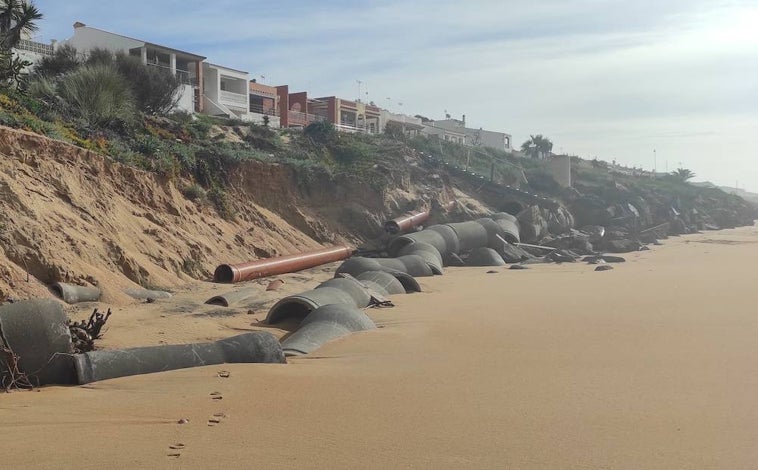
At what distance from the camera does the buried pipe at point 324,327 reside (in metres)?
7.63

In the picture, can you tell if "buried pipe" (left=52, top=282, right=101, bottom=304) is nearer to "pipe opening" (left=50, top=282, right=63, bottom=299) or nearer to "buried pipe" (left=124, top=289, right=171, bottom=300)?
"pipe opening" (left=50, top=282, right=63, bottom=299)

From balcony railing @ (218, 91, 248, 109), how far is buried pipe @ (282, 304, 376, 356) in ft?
112

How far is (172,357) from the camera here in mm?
6359

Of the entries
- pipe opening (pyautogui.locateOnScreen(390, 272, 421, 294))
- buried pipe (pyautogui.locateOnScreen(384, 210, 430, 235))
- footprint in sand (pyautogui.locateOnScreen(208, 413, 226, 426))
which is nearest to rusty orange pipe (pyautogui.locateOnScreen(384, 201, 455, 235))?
buried pipe (pyautogui.locateOnScreen(384, 210, 430, 235))

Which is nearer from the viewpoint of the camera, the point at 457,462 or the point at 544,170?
the point at 457,462

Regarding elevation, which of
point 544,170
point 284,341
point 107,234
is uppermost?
point 544,170

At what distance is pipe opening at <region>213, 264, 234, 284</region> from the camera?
13.6 meters

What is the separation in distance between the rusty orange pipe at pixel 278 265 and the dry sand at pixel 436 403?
387cm

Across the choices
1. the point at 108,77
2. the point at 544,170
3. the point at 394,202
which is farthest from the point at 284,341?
the point at 544,170

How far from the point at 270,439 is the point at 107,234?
898 cm

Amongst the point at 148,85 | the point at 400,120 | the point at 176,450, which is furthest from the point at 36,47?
the point at 400,120

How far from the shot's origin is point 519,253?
21812 mm

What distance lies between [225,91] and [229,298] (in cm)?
3374

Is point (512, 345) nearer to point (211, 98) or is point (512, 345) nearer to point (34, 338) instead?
point (34, 338)
